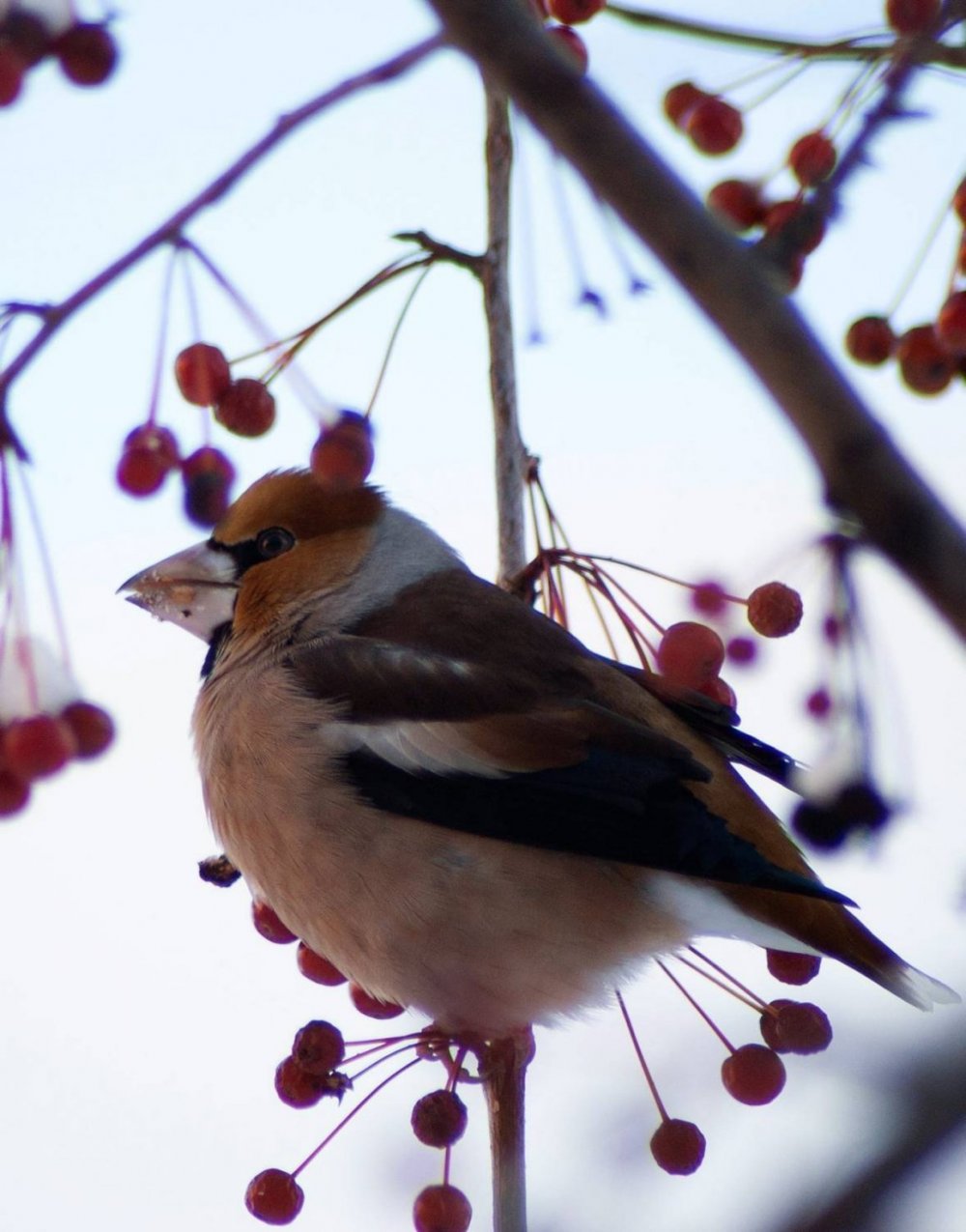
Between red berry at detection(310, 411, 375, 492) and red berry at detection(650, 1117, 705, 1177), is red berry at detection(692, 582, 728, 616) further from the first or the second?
red berry at detection(650, 1117, 705, 1177)

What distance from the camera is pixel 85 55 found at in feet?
8.15

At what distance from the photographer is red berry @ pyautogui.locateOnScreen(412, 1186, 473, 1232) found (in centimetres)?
274

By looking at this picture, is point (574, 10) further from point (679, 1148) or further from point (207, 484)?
point (679, 1148)

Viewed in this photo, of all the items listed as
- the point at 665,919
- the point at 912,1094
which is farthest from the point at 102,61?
the point at 912,1094

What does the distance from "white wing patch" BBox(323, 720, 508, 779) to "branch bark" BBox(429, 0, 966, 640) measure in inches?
87.6

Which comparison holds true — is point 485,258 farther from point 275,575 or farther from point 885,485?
point 885,485

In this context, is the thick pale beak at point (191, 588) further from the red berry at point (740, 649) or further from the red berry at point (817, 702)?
the red berry at point (817, 702)

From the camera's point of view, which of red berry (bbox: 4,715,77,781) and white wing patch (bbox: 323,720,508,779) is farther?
white wing patch (bbox: 323,720,508,779)

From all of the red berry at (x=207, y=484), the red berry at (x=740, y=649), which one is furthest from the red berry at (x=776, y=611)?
the red berry at (x=207, y=484)

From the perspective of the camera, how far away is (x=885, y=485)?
659 millimetres

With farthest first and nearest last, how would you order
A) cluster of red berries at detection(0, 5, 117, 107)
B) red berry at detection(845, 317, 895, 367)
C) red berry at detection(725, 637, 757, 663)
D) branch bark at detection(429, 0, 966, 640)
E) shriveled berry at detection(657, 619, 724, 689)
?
red berry at detection(725, 637, 757, 663), red berry at detection(845, 317, 895, 367), shriveled berry at detection(657, 619, 724, 689), cluster of red berries at detection(0, 5, 117, 107), branch bark at detection(429, 0, 966, 640)

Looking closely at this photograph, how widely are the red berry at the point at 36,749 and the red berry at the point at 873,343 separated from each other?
1.66 m

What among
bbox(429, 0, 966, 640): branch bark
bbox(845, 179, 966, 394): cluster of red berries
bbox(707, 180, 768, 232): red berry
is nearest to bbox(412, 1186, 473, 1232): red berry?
bbox(845, 179, 966, 394): cluster of red berries

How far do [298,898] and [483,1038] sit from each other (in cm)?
43
